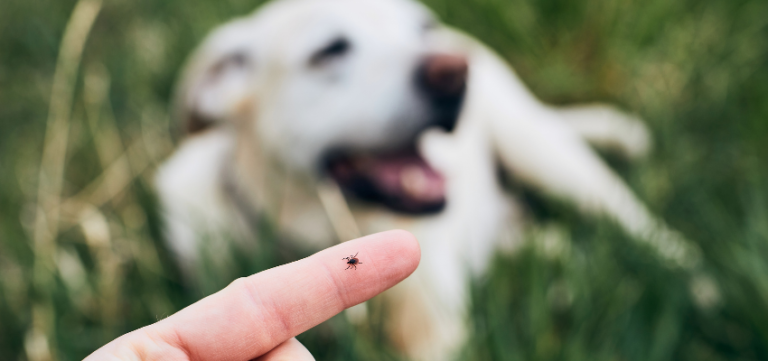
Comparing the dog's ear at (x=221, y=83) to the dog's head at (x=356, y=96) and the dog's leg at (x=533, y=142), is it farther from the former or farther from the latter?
the dog's leg at (x=533, y=142)

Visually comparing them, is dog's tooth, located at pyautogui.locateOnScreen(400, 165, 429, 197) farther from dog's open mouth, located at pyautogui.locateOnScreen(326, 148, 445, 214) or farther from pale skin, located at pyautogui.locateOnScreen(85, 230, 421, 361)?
pale skin, located at pyautogui.locateOnScreen(85, 230, 421, 361)

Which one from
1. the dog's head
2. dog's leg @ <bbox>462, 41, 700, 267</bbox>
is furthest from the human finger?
dog's leg @ <bbox>462, 41, 700, 267</bbox>

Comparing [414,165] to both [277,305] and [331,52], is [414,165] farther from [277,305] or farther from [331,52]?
[277,305]

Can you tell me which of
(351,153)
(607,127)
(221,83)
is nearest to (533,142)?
(607,127)

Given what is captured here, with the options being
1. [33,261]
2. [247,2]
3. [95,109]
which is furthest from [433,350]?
[247,2]

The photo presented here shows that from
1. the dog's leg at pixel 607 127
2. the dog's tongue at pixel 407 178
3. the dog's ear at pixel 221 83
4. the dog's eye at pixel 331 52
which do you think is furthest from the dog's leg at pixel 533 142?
the dog's ear at pixel 221 83

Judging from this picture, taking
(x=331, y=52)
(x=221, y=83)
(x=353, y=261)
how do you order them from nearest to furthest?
1. (x=353, y=261)
2. (x=331, y=52)
3. (x=221, y=83)
